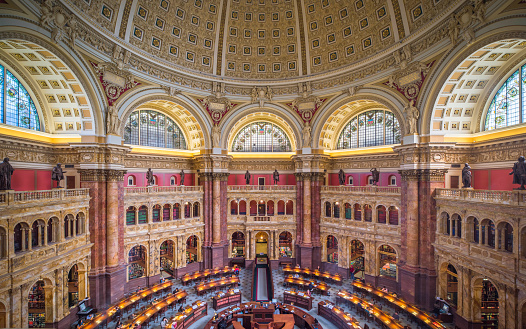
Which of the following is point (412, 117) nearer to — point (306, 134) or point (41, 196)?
point (306, 134)

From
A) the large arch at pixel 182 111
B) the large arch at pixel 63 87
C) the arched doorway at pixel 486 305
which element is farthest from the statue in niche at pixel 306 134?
the large arch at pixel 63 87

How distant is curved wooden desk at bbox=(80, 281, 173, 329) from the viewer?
18505mm

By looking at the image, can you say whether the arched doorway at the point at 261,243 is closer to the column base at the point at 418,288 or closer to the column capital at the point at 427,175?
the column base at the point at 418,288

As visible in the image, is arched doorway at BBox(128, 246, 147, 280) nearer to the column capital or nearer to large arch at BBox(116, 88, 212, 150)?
large arch at BBox(116, 88, 212, 150)

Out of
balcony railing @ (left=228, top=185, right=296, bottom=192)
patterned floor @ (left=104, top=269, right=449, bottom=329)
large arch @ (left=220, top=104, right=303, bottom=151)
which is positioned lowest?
patterned floor @ (left=104, top=269, right=449, bottom=329)

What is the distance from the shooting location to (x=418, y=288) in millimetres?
22156

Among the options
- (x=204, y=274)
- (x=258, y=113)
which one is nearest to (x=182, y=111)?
(x=258, y=113)

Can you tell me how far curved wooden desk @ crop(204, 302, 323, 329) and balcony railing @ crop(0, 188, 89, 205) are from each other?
14202 mm

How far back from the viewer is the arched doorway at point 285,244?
34094 millimetres

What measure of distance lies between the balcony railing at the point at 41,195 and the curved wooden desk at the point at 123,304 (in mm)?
9024

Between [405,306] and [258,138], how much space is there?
80.2 ft

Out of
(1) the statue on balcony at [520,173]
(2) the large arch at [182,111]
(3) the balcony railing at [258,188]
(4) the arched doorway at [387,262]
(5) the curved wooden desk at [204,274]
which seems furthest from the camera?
(3) the balcony railing at [258,188]

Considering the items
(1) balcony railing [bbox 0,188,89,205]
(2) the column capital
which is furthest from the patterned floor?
(2) the column capital

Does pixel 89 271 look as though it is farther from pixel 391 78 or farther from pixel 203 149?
pixel 391 78
